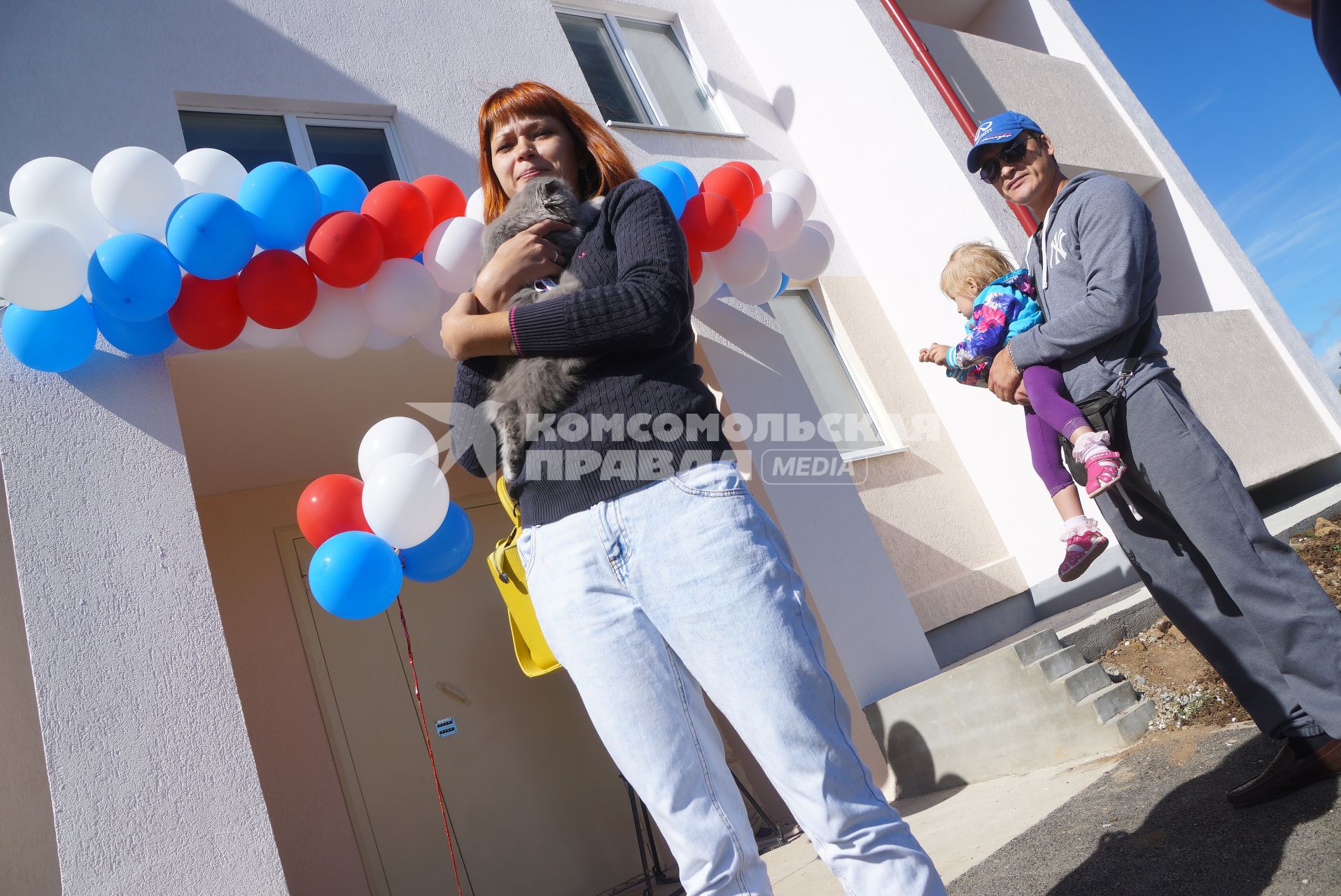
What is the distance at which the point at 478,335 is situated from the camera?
1518 millimetres

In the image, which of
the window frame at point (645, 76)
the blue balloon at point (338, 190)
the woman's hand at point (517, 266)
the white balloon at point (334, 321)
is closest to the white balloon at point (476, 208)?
the blue balloon at point (338, 190)

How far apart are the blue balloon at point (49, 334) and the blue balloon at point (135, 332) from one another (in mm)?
54

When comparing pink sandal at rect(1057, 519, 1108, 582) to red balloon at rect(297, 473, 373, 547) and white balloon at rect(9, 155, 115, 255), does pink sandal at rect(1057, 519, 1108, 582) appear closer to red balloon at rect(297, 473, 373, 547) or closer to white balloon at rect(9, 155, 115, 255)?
red balloon at rect(297, 473, 373, 547)

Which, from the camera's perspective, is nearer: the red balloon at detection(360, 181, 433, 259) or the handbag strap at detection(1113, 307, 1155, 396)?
the handbag strap at detection(1113, 307, 1155, 396)

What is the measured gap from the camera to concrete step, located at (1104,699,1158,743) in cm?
313

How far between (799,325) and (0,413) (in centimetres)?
503

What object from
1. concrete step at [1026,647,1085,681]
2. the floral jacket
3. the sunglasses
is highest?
the sunglasses

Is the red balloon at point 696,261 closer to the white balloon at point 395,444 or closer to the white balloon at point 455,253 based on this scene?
the white balloon at point 455,253

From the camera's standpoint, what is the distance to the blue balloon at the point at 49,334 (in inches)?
103

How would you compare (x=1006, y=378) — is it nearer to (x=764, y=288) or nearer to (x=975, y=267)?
(x=975, y=267)

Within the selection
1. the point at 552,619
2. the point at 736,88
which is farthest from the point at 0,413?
the point at 736,88

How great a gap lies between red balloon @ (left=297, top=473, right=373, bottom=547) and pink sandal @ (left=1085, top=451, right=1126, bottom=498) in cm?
214

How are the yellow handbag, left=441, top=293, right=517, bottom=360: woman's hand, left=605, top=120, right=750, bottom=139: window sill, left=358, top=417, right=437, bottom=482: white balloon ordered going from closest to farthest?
1. left=441, top=293, right=517, bottom=360: woman's hand
2. left=358, top=417, right=437, bottom=482: white balloon
3. the yellow handbag
4. left=605, top=120, right=750, bottom=139: window sill

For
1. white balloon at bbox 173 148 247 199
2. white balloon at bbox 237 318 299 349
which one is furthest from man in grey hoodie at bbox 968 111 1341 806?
white balloon at bbox 173 148 247 199
